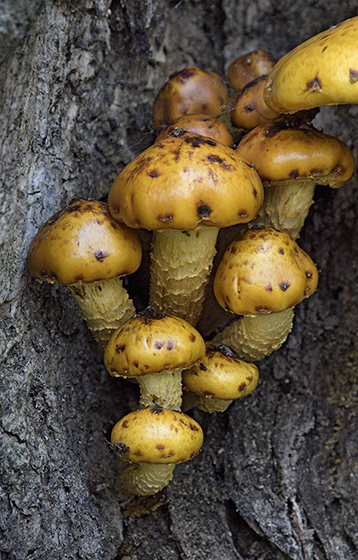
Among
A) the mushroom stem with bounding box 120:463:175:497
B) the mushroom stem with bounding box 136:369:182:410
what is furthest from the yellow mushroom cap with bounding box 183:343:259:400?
the mushroom stem with bounding box 120:463:175:497

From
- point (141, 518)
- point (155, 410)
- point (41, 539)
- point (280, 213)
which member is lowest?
point (141, 518)

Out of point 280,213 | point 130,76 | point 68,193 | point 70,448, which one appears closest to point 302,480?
point 70,448

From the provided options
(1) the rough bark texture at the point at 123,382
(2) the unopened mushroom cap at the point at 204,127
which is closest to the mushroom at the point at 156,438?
(1) the rough bark texture at the point at 123,382

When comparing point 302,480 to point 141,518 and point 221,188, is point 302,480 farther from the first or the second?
point 221,188

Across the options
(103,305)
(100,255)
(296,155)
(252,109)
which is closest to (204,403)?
(103,305)

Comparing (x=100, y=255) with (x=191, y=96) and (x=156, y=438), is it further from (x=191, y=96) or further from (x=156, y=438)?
(x=191, y=96)

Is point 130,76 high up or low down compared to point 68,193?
up

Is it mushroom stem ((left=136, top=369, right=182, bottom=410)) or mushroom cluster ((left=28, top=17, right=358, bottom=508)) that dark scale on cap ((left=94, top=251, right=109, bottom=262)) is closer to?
mushroom cluster ((left=28, top=17, right=358, bottom=508))
